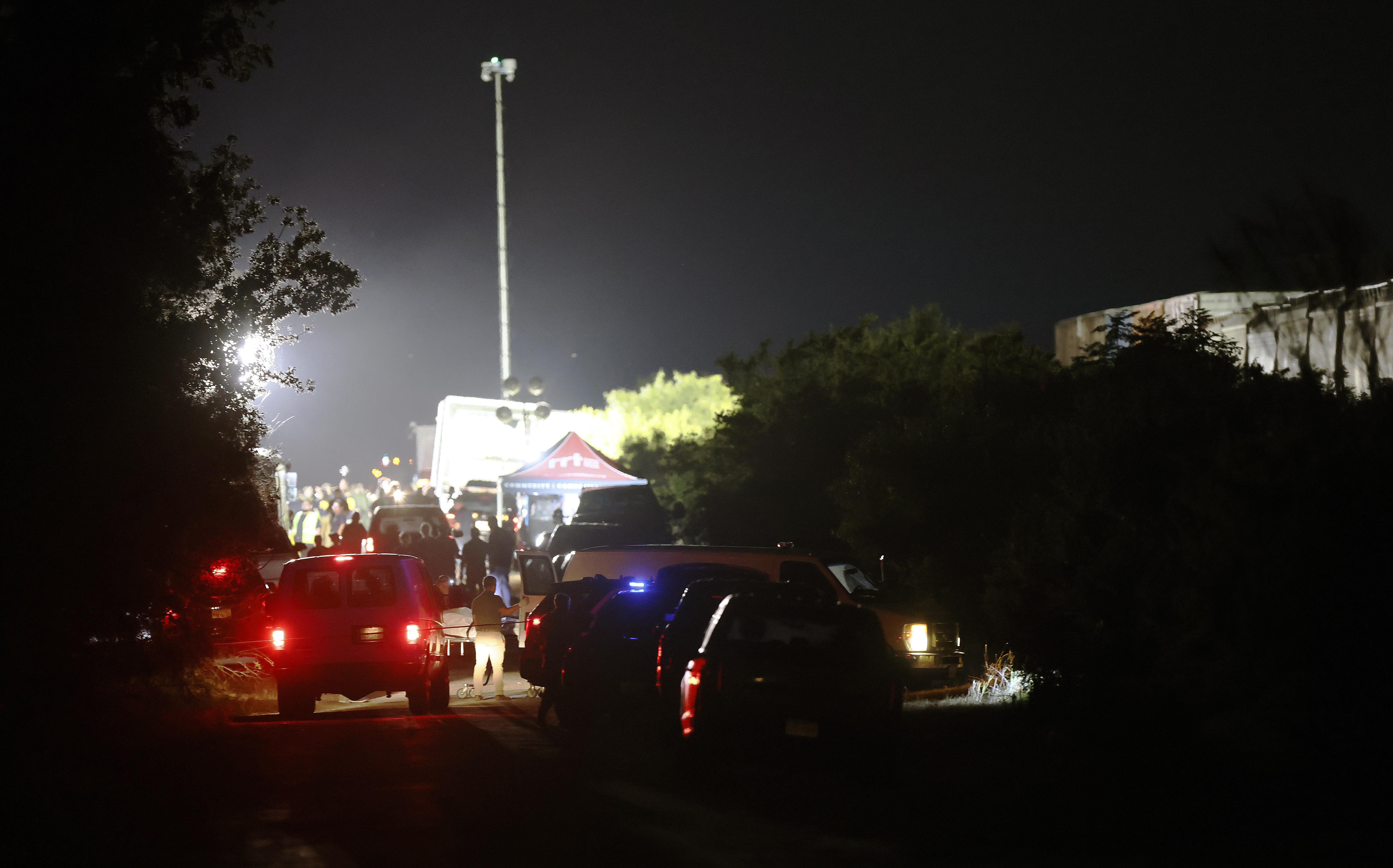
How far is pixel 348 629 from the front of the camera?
16.0m

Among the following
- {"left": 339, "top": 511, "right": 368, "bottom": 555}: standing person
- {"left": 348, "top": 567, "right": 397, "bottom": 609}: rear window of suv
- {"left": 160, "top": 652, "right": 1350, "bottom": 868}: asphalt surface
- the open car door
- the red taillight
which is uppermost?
{"left": 339, "top": 511, "right": 368, "bottom": 555}: standing person

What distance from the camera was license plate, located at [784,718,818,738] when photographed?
1075 centimetres

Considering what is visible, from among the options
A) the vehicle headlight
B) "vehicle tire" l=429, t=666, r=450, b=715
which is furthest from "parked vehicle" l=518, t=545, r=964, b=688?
"vehicle tire" l=429, t=666, r=450, b=715

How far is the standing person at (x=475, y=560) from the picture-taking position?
2694 cm

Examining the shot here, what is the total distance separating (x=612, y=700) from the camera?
14.5 metres

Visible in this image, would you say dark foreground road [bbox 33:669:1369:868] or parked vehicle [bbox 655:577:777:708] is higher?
parked vehicle [bbox 655:577:777:708]

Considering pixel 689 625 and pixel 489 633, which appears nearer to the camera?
pixel 689 625

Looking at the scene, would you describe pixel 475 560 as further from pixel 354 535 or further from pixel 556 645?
pixel 556 645

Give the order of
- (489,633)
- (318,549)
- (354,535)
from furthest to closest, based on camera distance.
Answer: (354,535)
(318,549)
(489,633)

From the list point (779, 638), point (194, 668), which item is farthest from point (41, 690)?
point (779, 638)

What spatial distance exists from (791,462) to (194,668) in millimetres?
16325

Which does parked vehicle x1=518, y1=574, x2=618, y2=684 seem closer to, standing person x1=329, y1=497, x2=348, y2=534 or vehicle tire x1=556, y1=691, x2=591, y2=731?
vehicle tire x1=556, y1=691, x2=591, y2=731

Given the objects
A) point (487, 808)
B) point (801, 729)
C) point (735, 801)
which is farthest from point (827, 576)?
point (487, 808)

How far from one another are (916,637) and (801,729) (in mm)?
6773
